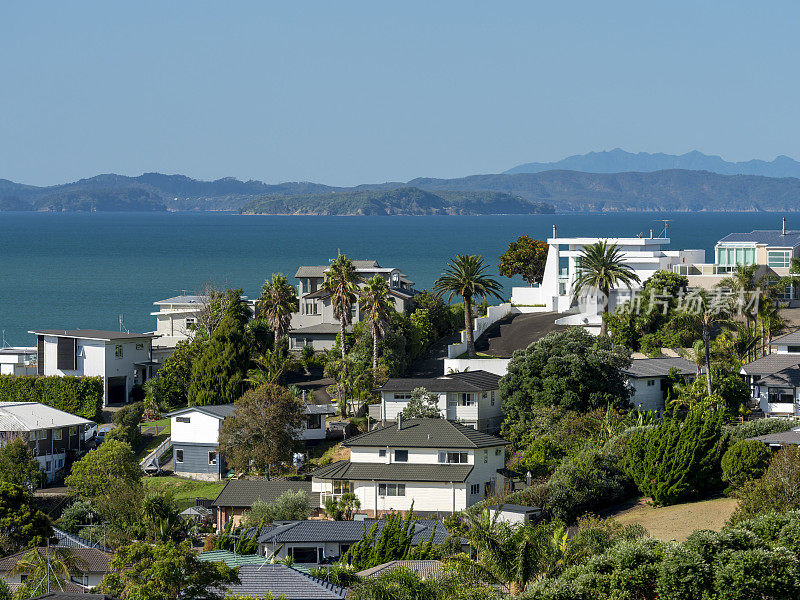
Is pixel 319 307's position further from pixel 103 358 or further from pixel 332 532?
pixel 332 532

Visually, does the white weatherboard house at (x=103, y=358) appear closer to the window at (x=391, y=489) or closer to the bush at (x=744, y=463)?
the window at (x=391, y=489)

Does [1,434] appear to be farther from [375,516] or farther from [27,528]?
[375,516]

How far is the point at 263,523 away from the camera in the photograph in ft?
168

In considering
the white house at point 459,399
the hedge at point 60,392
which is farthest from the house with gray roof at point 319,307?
the white house at point 459,399

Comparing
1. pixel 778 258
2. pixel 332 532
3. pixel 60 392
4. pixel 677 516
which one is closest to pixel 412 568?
pixel 332 532

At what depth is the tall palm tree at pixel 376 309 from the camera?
7304 cm

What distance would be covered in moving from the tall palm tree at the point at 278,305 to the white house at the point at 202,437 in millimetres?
14897

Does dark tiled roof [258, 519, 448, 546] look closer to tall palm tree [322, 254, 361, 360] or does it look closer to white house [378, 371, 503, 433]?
white house [378, 371, 503, 433]

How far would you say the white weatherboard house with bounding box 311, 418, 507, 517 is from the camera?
5653cm

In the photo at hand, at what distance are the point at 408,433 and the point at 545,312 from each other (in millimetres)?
28557

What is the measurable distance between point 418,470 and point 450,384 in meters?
9.75

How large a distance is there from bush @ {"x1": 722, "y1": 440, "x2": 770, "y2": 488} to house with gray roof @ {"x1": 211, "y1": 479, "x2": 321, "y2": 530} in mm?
17090

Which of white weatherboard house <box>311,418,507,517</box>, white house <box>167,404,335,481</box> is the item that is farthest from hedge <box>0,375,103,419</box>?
white weatherboard house <box>311,418,507,517</box>

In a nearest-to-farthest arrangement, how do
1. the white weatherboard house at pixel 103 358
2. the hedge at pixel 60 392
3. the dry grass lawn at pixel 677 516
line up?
the dry grass lawn at pixel 677 516
the hedge at pixel 60 392
the white weatherboard house at pixel 103 358
